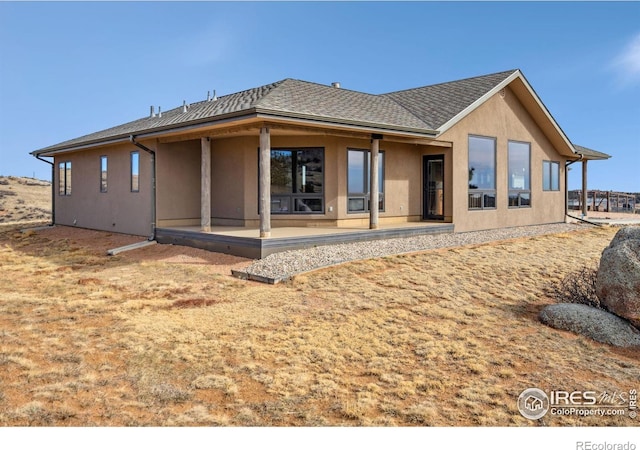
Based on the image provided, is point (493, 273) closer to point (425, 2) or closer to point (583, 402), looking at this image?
point (583, 402)

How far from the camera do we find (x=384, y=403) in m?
3.96

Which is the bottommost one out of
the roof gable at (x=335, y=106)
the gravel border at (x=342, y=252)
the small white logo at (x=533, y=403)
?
the small white logo at (x=533, y=403)

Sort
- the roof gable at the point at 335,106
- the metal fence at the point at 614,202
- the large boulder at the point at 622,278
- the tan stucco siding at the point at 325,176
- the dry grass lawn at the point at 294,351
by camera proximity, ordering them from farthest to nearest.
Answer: the metal fence at the point at 614,202 < the tan stucco siding at the point at 325,176 < the roof gable at the point at 335,106 < the large boulder at the point at 622,278 < the dry grass lawn at the point at 294,351

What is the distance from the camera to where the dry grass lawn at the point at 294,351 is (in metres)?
3.85

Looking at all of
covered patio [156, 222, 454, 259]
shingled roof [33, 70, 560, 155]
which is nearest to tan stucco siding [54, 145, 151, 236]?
shingled roof [33, 70, 560, 155]

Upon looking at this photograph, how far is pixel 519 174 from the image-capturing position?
59.8ft

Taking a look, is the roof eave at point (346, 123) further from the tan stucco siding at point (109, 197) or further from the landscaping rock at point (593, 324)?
the landscaping rock at point (593, 324)

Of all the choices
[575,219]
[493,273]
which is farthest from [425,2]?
[575,219]

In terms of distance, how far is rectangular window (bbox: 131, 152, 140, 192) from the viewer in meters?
15.1

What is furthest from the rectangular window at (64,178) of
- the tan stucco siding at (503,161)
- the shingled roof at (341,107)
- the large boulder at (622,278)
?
the large boulder at (622,278)

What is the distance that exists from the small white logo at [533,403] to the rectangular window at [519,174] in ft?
48.6

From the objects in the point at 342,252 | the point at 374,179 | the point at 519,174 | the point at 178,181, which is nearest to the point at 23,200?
the point at 178,181

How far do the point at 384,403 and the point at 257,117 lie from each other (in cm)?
730

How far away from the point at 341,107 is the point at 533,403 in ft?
34.4
